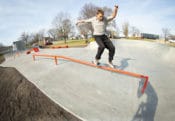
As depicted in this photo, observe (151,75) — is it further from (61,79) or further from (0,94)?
(0,94)

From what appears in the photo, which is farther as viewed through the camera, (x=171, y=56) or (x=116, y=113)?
(x=171, y=56)

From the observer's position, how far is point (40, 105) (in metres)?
3.97

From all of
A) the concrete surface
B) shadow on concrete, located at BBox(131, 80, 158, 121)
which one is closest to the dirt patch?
the concrete surface

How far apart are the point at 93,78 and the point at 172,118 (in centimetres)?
256

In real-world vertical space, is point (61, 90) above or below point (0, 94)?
above

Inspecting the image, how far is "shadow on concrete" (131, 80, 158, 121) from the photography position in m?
3.29

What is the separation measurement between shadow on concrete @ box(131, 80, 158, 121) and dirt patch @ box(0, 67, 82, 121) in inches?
58.7

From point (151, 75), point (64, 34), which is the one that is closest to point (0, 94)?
point (151, 75)

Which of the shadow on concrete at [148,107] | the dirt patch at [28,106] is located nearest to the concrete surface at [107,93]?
the shadow on concrete at [148,107]

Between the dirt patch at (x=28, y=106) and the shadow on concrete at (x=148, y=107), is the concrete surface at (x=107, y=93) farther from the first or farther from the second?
the dirt patch at (x=28, y=106)

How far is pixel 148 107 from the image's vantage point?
3.60m

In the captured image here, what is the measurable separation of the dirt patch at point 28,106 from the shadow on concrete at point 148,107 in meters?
1.49

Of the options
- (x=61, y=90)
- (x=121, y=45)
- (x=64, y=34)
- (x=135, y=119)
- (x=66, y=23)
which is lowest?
(x=135, y=119)

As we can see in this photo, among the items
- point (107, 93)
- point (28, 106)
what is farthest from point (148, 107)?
point (28, 106)
